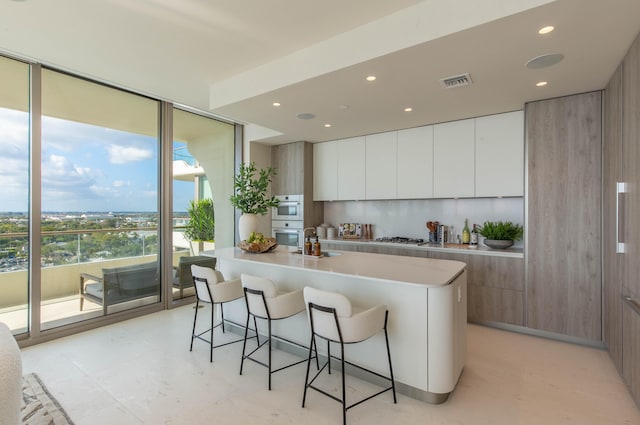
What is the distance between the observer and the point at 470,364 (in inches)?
113

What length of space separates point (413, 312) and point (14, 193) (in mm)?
4000

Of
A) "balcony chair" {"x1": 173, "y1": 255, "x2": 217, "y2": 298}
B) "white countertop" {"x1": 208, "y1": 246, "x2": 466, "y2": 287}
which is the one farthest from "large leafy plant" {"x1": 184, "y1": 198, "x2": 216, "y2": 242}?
"white countertop" {"x1": 208, "y1": 246, "x2": 466, "y2": 287}

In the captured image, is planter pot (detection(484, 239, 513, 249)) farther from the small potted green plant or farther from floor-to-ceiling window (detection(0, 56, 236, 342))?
floor-to-ceiling window (detection(0, 56, 236, 342))

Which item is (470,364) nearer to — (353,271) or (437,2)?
(353,271)

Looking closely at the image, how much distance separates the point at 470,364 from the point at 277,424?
182cm

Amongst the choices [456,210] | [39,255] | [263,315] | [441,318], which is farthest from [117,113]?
[456,210]

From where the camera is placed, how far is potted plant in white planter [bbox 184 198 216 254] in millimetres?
4855

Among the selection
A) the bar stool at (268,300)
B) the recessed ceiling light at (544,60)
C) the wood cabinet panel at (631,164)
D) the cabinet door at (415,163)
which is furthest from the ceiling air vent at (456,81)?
the bar stool at (268,300)

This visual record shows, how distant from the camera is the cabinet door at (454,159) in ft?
13.4

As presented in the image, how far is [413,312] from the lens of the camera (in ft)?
7.66

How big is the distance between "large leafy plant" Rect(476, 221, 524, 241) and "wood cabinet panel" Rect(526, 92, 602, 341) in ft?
1.23

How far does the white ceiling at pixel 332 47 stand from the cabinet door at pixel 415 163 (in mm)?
647

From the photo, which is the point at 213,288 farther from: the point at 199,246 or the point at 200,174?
the point at 200,174

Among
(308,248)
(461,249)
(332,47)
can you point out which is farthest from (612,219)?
(332,47)
